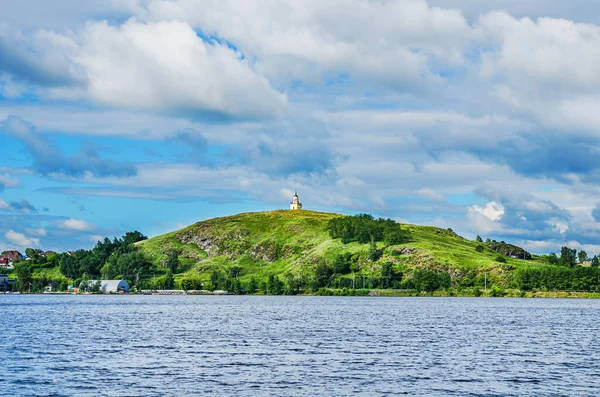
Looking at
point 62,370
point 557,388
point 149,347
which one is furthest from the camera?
point 149,347

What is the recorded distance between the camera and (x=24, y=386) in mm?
60406

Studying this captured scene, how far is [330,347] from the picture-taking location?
9219cm

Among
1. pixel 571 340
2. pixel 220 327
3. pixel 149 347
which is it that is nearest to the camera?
pixel 149 347

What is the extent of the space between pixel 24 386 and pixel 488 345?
6264 centimetres

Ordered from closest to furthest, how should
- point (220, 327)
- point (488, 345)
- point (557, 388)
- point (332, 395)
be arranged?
point (332, 395) → point (557, 388) → point (488, 345) → point (220, 327)

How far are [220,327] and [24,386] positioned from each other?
231 feet

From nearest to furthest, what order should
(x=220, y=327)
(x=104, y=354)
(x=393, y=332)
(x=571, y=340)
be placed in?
1. (x=104, y=354)
2. (x=571, y=340)
3. (x=393, y=332)
4. (x=220, y=327)

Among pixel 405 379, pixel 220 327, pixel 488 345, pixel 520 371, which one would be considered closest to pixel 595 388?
pixel 520 371

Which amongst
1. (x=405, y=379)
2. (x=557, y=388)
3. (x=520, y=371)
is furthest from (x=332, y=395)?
(x=520, y=371)

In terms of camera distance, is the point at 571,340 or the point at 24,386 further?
the point at 571,340

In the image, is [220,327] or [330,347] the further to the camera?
[220,327]

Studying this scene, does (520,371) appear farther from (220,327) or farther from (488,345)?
(220,327)

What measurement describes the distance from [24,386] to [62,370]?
405 inches

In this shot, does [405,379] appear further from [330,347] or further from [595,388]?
[330,347]
